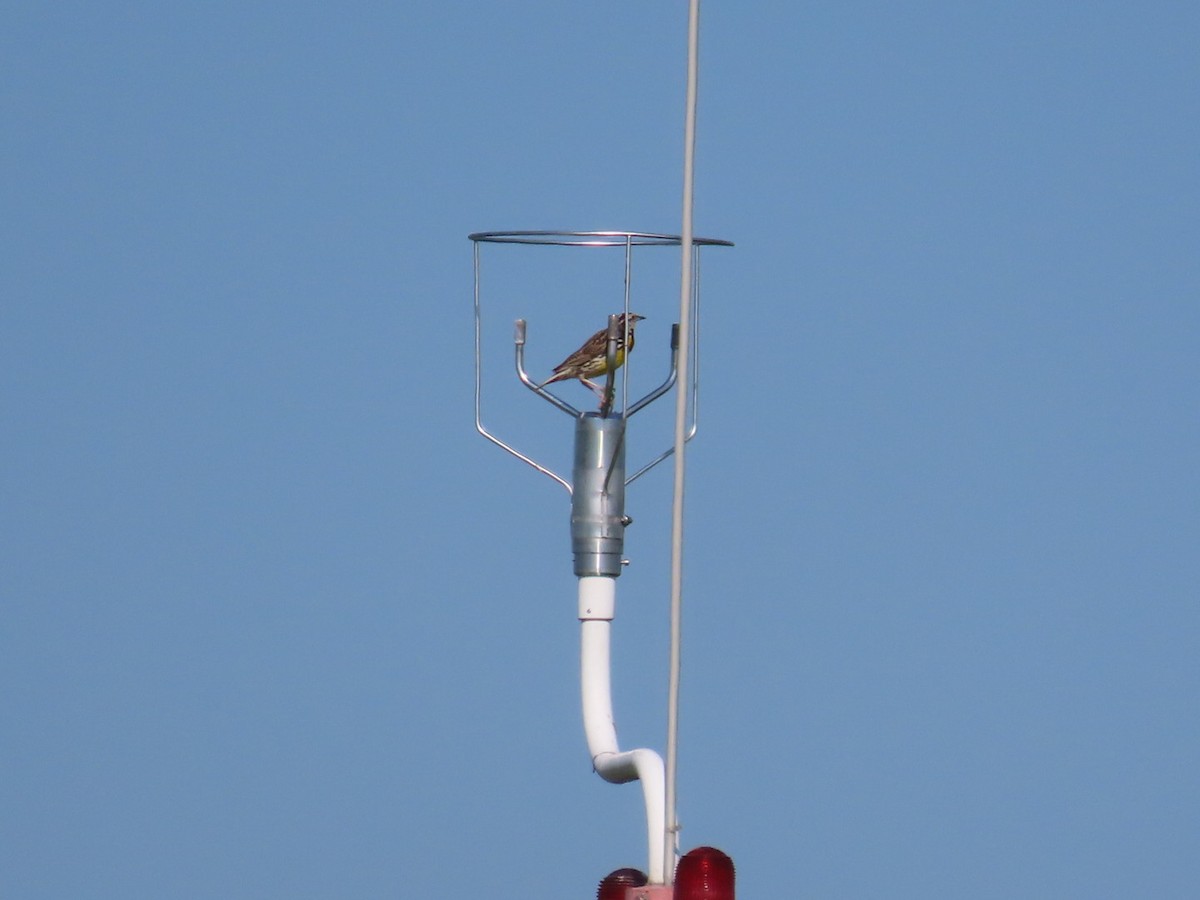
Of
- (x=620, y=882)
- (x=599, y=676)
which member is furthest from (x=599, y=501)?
(x=620, y=882)

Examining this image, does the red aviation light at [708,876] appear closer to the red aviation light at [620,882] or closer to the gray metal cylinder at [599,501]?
the red aviation light at [620,882]

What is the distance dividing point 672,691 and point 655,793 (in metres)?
0.44

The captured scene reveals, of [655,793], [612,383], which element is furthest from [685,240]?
[655,793]

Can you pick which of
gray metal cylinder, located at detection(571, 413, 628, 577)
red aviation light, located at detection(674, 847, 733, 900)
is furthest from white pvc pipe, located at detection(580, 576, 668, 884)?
red aviation light, located at detection(674, 847, 733, 900)

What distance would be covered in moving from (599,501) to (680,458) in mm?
1049

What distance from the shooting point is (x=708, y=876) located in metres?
9.20

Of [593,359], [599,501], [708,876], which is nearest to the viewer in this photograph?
[708,876]

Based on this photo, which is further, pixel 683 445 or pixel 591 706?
pixel 591 706

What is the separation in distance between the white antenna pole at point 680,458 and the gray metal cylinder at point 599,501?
2.97 feet

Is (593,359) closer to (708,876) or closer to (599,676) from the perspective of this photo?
(599,676)

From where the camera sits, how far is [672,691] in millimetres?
9930

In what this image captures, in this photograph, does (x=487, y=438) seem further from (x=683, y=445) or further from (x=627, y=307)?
(x=683, y=445)

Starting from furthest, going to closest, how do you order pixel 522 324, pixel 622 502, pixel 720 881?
pixel 522 324
pixel 622 502
pixel 720 881

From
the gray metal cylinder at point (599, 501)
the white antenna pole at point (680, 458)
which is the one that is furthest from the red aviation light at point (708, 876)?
the gray metal cylinder at point (599, 501)
